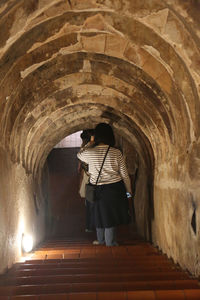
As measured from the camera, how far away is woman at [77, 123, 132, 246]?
5.15 m

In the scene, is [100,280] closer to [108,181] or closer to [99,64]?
[108,181]

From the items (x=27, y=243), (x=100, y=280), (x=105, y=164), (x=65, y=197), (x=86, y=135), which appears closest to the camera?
(x=100, y=280)

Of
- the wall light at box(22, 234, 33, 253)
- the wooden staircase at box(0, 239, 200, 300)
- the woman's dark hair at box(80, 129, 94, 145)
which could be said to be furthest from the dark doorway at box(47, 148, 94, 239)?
the wooden staircase at box(0, 239, 200, 300)

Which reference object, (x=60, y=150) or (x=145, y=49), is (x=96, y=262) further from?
(x=60, y=150)

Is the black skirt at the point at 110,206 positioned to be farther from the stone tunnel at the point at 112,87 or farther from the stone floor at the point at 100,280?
the stone floor at the point at 100,280

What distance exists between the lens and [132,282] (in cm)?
305

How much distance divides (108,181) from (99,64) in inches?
62.6

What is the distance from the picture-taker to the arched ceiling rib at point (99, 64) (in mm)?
3229

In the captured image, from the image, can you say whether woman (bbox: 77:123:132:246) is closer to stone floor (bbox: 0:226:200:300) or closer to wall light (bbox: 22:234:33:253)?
stone floor (bbox: 0:226:200:300)

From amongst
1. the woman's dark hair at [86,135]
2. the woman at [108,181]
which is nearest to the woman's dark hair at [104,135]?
the woman at [108,181]

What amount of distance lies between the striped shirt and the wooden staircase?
1153 millimetres

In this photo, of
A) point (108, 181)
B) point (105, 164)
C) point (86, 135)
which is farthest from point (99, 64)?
point (86, 135)

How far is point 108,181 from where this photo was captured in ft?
17.0

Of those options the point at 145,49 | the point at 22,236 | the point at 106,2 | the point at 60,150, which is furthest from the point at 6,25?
the point at 60,150
